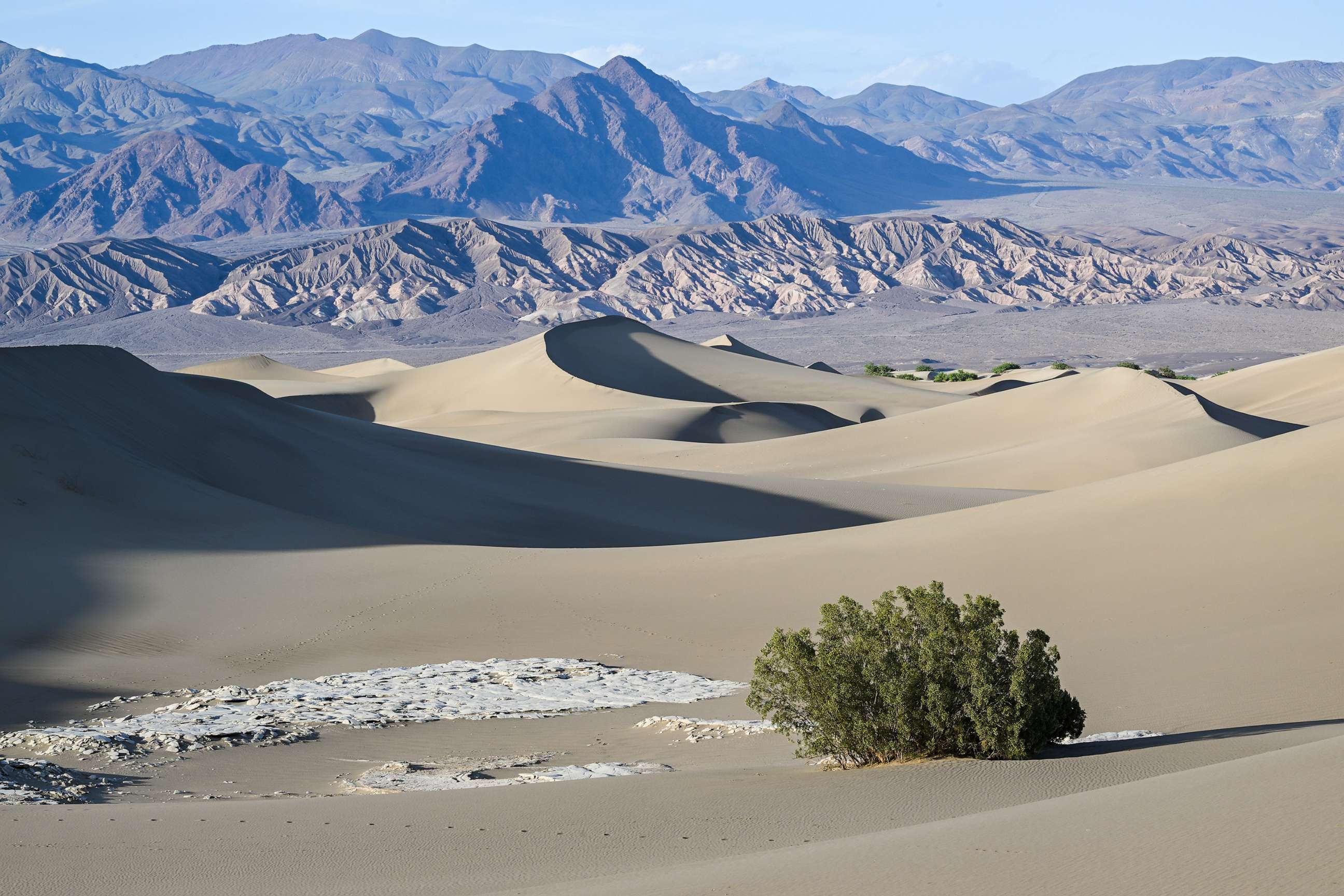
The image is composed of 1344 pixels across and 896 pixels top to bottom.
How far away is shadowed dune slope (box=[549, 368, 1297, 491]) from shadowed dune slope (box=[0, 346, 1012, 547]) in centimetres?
535

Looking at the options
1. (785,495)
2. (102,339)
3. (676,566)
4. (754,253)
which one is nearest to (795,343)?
(754,253)

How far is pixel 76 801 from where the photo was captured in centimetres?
875

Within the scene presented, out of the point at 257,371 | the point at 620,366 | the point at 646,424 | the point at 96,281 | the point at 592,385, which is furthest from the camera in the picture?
the point at 96,281

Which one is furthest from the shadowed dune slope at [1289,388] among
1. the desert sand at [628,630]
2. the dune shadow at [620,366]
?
the dune shadow at [620,366]

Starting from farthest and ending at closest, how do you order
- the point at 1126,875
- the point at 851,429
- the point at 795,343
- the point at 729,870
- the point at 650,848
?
the point at 795,343, the point at 851,429, the point at 650,848, the point at 729,870, the point at 1126,875

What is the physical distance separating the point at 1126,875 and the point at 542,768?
514 cm

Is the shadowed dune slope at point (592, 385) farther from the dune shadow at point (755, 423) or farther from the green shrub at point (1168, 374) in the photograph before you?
the green shrub at point (1168, 374)

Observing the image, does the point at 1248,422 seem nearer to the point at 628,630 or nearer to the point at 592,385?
the point at 628,630

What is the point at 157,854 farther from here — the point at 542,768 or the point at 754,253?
the point at 754,253

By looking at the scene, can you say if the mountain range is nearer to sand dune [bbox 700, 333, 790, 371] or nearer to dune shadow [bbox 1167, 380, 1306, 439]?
sand dune [bbox 700, 333, 790, 371]

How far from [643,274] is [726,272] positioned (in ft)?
30.7

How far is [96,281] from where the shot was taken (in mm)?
142125

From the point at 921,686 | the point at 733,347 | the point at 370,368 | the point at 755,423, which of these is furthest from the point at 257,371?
the point at 921,686

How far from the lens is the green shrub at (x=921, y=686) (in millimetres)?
8930
